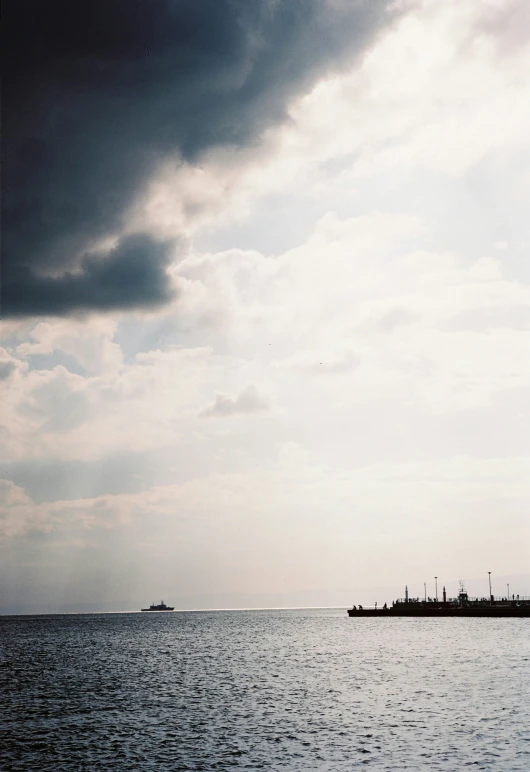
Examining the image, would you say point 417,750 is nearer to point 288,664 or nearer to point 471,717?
point 471,717

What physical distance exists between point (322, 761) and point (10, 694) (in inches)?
1769

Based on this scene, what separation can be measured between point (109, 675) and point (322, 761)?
177ft

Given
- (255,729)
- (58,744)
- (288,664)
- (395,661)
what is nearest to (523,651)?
(395,661)

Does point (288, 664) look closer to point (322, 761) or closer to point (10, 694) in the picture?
point (10, 694)

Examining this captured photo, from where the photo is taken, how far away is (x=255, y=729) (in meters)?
46.0

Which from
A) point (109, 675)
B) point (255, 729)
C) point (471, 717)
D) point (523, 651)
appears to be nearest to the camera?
point (255, 729)

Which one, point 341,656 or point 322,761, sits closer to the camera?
point 322,761

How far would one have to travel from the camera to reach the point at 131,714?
2125 inches

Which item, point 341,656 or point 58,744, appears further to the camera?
point 341,656

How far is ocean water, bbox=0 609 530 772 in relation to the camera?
3819cm

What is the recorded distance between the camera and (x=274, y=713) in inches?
2058

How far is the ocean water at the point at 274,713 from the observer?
3819 cm

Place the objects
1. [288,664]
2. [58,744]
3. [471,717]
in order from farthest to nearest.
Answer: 1. [288,664]
2. [471,717]
3. [58,744]

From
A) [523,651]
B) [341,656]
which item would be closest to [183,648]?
[341,656]
